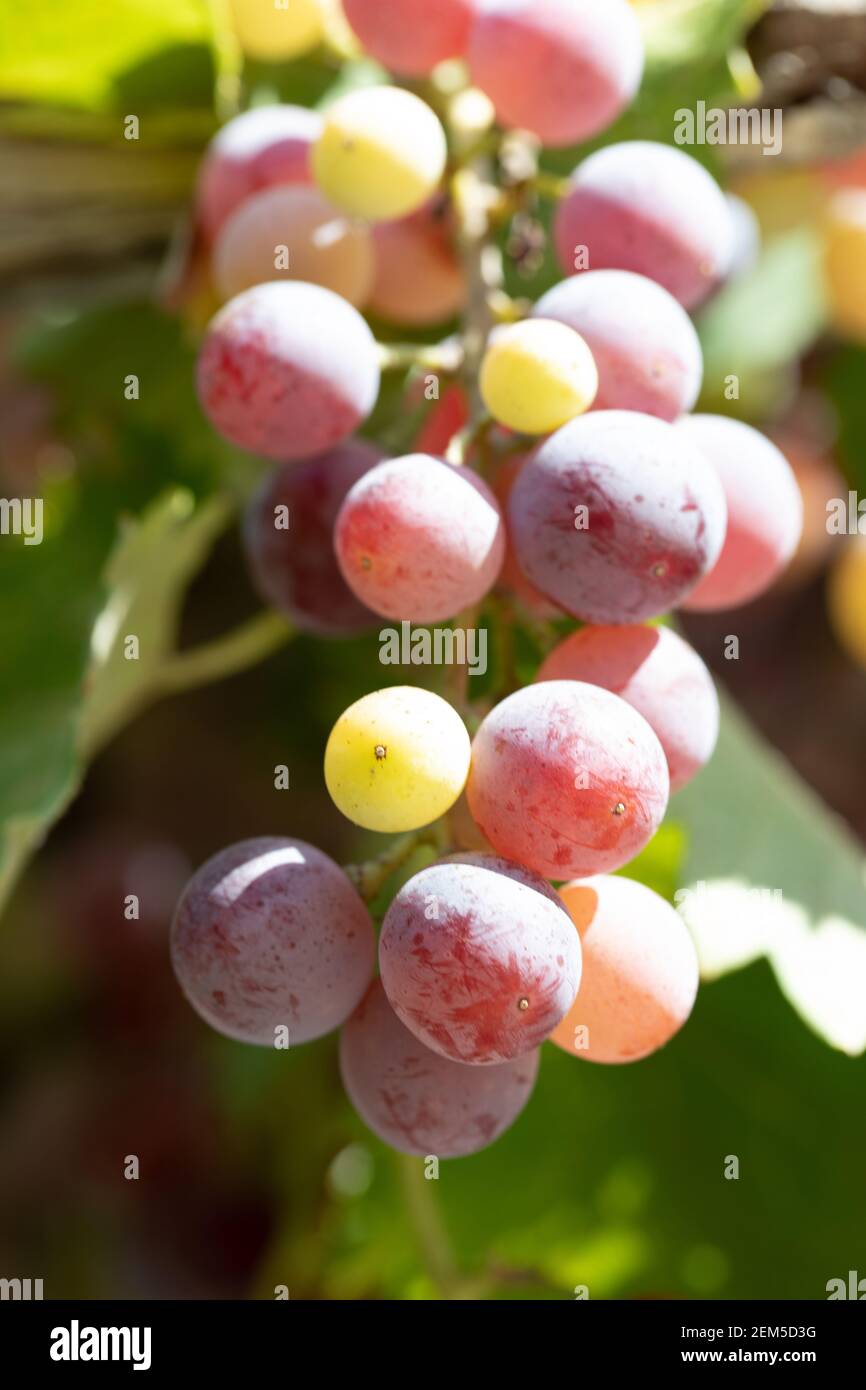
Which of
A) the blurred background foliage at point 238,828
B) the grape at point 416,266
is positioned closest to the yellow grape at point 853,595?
the blurred background foliage at point 238,828

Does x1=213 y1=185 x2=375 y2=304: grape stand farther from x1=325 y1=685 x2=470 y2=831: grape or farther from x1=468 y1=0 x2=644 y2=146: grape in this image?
x1=325 y1=685 x2=470 y2=831: grape

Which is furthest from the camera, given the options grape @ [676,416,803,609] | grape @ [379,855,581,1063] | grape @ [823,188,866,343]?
grape @ [823,188,866,343]

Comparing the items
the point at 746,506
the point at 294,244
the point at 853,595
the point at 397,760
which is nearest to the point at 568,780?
the point at 397,760

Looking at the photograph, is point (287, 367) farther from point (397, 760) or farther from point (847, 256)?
point (847, 256)

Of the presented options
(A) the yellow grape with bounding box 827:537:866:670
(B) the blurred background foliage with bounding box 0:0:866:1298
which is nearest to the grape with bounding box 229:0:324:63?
(B) the blurred background foliage with bounding box 0:0:866:1298
